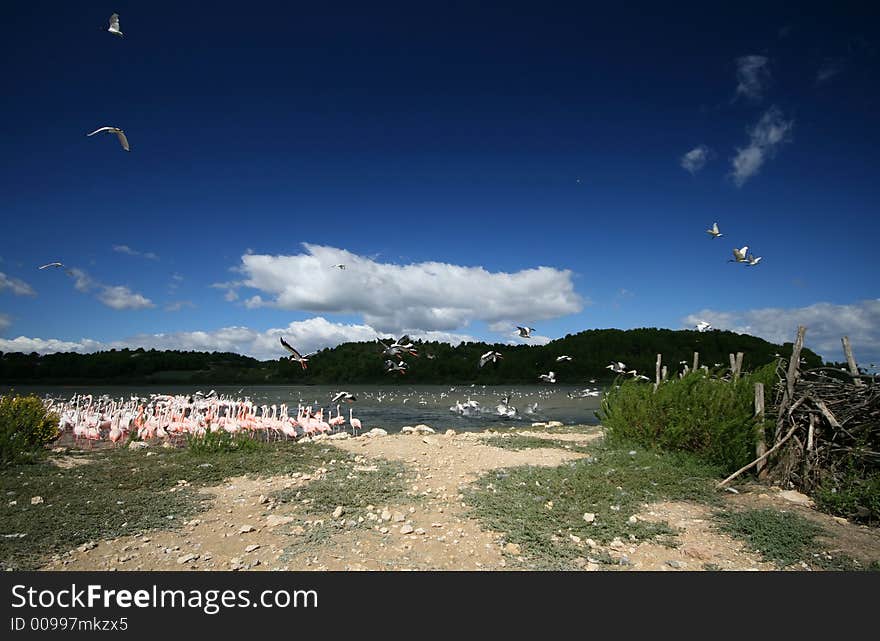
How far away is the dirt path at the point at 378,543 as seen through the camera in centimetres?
544

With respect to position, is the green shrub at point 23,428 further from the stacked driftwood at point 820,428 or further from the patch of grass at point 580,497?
the stacked driftwood at point 820,428

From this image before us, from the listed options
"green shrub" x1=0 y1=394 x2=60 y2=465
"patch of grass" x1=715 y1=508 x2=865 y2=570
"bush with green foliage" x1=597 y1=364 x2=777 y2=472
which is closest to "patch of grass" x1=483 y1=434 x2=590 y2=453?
"bush with green foliage" x1=597 y1=364 x2=777 y2=472

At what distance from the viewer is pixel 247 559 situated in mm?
5547

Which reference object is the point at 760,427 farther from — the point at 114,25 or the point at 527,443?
the point at 114,25

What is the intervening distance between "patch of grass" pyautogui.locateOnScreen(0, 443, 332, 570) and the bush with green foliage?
763 centimetres

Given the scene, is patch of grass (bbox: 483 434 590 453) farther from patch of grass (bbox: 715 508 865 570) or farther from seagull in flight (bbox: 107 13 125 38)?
seagull in flight (bbox: 107 13 125 38)

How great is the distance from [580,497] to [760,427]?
4298 mm

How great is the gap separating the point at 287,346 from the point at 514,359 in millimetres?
58192

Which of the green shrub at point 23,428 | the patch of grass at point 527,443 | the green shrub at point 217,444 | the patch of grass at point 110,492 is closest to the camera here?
the patch of grass at point 110,492

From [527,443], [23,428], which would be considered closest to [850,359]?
[527,443]

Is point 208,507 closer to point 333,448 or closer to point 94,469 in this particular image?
point 94,469

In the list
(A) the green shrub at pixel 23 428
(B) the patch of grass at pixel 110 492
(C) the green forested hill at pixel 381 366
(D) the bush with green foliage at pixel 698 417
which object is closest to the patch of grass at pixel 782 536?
(D) the bush with green foliage at pixel 698 417

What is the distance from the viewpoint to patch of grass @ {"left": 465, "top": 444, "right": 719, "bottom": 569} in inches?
238

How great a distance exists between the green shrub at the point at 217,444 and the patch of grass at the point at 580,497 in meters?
7.47
